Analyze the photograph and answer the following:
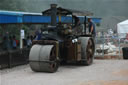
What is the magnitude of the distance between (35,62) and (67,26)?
2048 mm

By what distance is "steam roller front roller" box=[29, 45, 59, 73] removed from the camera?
27.0ft

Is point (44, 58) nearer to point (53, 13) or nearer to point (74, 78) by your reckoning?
point (74, 78)

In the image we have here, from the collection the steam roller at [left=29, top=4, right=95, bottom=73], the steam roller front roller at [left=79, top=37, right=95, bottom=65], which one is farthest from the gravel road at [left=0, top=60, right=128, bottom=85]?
the steam roller front roller at [left=79, top=37, right=95, bottom=65]

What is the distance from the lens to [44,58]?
8.23m

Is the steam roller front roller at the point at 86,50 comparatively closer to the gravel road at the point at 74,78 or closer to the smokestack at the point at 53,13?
the gravel road at the point at 74,78

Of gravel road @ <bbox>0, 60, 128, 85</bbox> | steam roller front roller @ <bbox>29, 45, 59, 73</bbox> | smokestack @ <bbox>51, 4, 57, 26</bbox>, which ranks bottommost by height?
gravel road @ <bbox>0, 60, 128, 85</bbox>

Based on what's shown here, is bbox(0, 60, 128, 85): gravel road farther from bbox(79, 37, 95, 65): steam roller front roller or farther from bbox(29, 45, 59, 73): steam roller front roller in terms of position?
bbox(79, 37, 95, 65): steam roller front roller

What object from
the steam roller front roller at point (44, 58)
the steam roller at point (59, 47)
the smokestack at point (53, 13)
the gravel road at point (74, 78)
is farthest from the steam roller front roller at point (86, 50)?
the steam roller front roller at point (44, 58)

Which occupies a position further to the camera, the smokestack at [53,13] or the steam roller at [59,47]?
the smokestack at [53,13]

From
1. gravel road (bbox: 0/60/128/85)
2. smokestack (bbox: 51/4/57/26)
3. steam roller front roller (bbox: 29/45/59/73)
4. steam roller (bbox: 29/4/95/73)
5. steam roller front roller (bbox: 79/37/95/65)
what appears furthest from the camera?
steam roller front roller (bbox: 79/37/95/65)

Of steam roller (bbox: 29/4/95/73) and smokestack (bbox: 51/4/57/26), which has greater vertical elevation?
smokestack (bbox: 51/4/57/26)

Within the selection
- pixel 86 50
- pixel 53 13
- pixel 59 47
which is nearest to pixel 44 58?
pixel 59 47

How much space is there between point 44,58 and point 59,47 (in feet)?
3.87

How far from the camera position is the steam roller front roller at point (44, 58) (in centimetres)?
822
